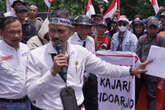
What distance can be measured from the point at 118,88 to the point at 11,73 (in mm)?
2604

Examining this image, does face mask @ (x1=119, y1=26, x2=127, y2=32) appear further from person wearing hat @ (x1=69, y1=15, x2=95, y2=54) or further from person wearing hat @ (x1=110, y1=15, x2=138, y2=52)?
person wearing hat @ (x1=69, y1=15, x2=95, y2=54)

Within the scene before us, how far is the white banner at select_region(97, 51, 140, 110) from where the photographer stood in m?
5.30

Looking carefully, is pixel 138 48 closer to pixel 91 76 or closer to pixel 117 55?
pixel 117 55

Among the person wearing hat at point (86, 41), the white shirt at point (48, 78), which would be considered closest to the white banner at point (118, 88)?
the person wearing hat at point (86, 41)

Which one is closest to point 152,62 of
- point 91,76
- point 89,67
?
point 89,67

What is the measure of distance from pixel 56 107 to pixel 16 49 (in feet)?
3.94

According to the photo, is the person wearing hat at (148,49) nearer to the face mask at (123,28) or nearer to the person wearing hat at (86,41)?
the person wearing hat at (86,41)

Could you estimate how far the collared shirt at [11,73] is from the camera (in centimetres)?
342

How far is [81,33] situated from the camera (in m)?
5.49

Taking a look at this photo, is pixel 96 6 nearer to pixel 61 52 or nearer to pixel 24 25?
pixel 24 25

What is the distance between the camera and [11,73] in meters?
3.42

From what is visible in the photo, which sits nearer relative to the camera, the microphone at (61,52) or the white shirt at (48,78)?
the microphone at (61,52)

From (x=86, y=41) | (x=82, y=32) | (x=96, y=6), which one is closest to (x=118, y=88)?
(x=86, y=41)

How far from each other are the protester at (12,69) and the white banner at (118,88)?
2.31 meters
